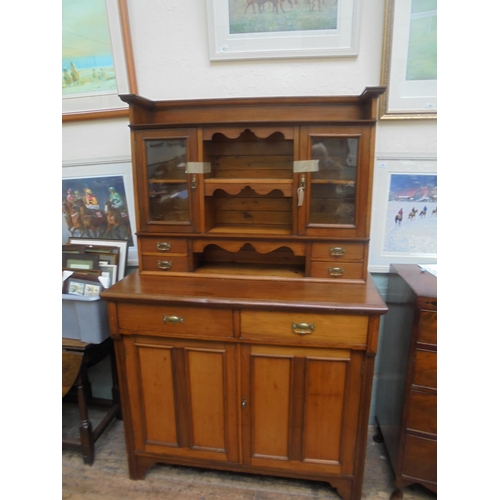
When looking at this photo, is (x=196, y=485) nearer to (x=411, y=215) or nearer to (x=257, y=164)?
(x=257, y=164)

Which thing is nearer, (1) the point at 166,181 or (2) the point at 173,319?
(2) the point at 173,319

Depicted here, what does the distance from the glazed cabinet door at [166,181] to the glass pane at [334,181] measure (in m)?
0.54

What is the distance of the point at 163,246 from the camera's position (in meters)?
1.56

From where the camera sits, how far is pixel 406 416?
1402 mm

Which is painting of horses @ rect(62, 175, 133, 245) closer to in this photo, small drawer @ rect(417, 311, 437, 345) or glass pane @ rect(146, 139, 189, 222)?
glass pane @ rect(146, 139, 189, 222)

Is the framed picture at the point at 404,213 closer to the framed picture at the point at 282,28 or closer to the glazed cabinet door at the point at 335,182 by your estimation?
the glazed cabinet door at the point at 335,182

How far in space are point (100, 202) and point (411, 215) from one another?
1761mm

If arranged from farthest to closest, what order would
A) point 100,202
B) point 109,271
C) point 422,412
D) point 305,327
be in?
1. point 100,202
2. point 109,271
3. point 422,412
4. point 305,327

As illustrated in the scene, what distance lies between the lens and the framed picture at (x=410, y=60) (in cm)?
148

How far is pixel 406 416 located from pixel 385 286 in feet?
2.16

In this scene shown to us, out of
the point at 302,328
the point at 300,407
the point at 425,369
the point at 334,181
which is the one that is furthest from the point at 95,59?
the point at 425,369

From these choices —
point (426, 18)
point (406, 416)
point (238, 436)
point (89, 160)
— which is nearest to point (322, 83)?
point (426, 18)

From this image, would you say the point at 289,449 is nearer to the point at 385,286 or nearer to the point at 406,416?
the point at 406,416

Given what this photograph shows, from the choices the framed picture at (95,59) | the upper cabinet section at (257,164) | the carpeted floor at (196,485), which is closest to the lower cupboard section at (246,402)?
the carpeted floor at (196,485)
